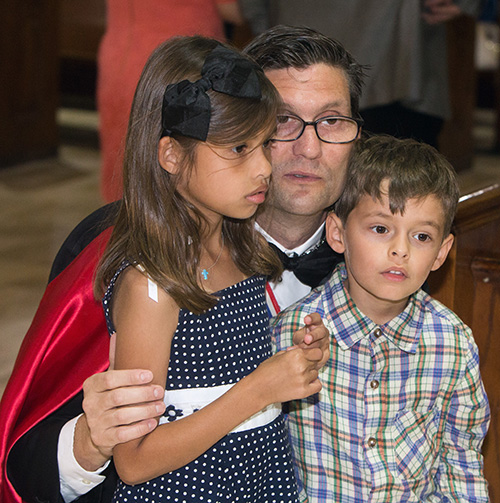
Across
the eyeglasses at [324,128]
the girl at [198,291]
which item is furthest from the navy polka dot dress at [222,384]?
the eyeglasses at [324,128]

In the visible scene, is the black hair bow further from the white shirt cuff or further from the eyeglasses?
the white shirt cuff

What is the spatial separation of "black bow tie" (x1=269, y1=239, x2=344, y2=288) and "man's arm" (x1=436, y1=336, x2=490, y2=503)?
16.2 inches

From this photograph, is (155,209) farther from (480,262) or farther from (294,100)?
(480,262)

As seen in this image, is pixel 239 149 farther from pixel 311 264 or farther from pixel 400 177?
pixel 311 264

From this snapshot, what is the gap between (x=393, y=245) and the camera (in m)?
1.78

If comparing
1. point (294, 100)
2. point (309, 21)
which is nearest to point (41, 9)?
point (309, 21)

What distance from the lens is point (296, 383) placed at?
1562 millimetres

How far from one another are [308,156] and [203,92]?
1.70 ft

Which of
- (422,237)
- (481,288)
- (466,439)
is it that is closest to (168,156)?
(422,237)

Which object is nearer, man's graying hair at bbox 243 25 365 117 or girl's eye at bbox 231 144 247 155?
girl's eye at bbox 231 144 247 155

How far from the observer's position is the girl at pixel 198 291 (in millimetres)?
1590

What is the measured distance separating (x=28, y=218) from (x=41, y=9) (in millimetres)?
2136

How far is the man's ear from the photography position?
192 centimetres

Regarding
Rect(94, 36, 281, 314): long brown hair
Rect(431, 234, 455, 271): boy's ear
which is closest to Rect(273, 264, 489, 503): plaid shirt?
Rect(431, 234, 455, 271): boy's ear
